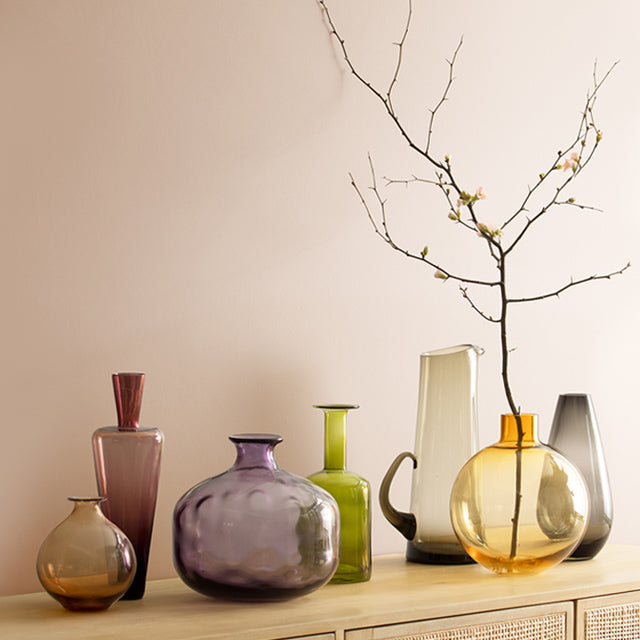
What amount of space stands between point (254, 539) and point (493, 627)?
0.36 m

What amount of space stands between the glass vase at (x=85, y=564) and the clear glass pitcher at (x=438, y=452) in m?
0.53

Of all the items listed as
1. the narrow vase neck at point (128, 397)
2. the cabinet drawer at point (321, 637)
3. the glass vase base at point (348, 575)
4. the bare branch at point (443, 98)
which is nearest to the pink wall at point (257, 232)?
the bare branch at point (443, 98)

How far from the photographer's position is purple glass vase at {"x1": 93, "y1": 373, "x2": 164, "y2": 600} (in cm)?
122

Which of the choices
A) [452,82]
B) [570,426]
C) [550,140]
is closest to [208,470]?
[570,426]

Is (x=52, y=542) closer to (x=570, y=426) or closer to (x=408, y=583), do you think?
(x=408, y=583)

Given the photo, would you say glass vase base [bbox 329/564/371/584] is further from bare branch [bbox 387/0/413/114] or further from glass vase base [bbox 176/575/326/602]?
bare branch [bbox 387/0/413/114]

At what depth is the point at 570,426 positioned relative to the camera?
1603 millimetres

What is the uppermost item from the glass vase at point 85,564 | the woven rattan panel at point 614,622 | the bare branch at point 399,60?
the bare branch at point 399,60

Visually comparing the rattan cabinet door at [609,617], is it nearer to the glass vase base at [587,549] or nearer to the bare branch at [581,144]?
the glass vase base at [587,549]

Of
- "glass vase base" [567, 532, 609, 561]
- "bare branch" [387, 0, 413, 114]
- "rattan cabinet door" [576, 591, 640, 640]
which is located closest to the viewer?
"rattan cabinet door" [576, 591, 640, 640]

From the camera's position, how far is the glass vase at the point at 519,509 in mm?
1350

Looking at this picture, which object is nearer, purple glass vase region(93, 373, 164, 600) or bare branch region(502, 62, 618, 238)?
purple glass vase region(93, 373, 164, 600)

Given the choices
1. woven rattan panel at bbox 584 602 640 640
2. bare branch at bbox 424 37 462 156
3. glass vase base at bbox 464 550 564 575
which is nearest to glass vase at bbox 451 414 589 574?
glass vase base at bbox 464 550 564 575

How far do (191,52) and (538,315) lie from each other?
0.90 m
